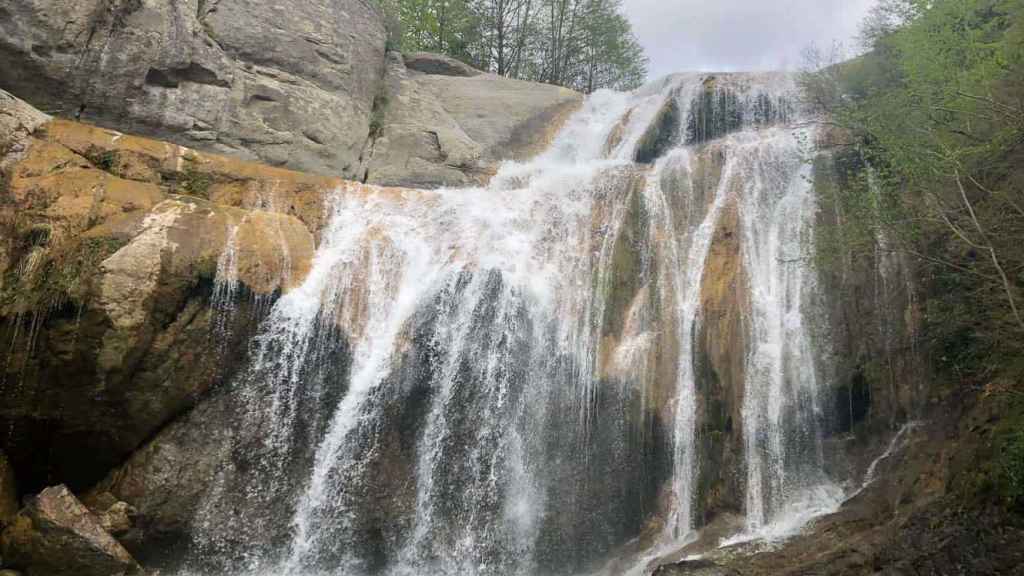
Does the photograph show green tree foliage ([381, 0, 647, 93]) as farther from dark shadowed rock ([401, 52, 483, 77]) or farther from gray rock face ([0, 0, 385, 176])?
gray rock face ([0, 0, 385, 176])

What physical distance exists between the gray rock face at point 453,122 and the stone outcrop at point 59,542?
10.2m

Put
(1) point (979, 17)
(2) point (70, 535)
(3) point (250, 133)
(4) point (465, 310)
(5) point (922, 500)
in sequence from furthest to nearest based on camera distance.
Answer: (3) point (250, 133)
(1) point (979, 17)
(4) point (465, 310)
(2) point (70, 535)
(5) point (922, 500)

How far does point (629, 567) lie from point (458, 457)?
10.5 ft

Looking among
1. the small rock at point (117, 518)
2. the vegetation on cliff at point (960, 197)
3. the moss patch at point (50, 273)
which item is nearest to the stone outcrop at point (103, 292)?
the moss patch at point (50, 273)

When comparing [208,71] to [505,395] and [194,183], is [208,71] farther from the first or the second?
[505,395]

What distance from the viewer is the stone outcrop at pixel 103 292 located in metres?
10.9

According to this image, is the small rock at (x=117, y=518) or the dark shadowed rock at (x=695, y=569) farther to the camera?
A: the small rock at (x=117, y=518)

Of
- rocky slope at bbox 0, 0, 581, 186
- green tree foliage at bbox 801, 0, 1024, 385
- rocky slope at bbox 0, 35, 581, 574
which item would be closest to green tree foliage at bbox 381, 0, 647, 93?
rocky slope at bbox 0, 0, 581, 186

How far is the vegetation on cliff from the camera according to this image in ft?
30.3

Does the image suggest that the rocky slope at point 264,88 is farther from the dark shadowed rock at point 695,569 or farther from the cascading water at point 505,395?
the dark shadowed rock at point 695,569

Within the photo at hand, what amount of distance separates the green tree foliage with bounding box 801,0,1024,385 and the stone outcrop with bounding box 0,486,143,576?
1197 centimetres

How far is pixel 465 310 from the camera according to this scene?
42.6 ft

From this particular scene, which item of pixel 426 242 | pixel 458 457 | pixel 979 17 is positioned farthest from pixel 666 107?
pixel 458 457

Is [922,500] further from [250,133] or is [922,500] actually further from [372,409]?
[250,133]
